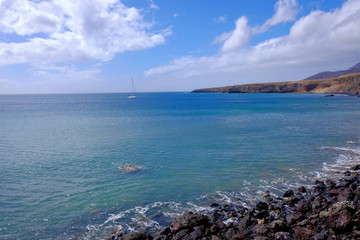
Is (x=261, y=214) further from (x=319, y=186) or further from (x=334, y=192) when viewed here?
(x=319, y=186)

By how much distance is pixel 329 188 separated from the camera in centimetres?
1577

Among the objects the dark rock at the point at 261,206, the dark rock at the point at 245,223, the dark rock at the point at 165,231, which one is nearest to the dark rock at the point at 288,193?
the dark rock at the point at 261,206

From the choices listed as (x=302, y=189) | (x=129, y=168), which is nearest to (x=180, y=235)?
(x=302, y=189)

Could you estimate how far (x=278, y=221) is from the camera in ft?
36.1

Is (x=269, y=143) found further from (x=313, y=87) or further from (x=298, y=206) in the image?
(x=313, y=87)

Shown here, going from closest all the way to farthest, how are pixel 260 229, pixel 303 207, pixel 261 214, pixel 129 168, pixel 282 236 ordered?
pixel 282 236
pixel 260 229
pixel 261 214
pixel 303 207
pixel 129 168

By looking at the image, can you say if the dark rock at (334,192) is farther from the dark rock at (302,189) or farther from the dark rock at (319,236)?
the dark rock at (319,236)

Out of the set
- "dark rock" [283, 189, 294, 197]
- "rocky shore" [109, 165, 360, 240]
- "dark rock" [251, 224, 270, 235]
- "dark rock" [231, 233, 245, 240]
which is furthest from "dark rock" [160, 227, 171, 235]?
"dark rock" [283, 189, 294, 197]

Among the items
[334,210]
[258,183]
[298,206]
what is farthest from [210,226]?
[258,183]

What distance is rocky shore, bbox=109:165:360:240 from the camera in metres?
10.1

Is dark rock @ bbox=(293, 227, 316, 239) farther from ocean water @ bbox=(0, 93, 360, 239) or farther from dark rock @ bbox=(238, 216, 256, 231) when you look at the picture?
ocean water @ bbox=(0, 93, 360, 239)

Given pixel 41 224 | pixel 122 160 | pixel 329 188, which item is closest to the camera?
pixel 41 224

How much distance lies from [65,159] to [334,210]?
2191 centimetres

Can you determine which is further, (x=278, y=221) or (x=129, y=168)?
(x=129, y=168)
